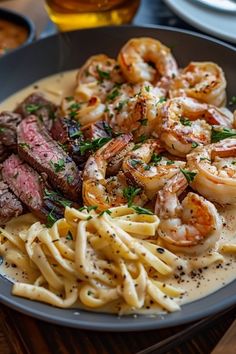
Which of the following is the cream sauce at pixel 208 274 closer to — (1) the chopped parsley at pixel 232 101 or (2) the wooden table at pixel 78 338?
(2) the wooden table at pixel 78 338

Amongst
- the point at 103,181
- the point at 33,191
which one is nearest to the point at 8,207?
the point at 33,191

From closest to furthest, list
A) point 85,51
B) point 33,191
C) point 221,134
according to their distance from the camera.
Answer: point 33,191
point 221,134
point 85,51

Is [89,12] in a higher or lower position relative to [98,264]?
higher

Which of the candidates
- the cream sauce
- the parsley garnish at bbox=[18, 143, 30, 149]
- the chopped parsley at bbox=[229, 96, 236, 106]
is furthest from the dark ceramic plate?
the cream sauce

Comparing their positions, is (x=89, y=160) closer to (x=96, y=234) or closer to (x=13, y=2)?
(x=96, y=234)

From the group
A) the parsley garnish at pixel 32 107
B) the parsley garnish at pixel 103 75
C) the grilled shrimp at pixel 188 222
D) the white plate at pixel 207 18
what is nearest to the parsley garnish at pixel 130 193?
the grilled shrimp at pixel 188 222

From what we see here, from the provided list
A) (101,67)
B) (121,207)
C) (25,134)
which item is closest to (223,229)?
(121,207)

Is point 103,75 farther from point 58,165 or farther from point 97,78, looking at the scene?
point 58,165

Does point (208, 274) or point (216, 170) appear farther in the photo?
point (216, 170)
